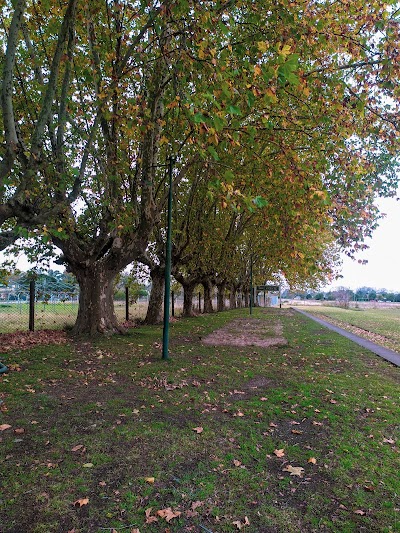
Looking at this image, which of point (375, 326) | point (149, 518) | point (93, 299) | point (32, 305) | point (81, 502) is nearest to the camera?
point (149, 518)

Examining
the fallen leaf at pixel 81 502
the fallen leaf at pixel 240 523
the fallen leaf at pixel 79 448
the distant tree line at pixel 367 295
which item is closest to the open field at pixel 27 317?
the fallen leaf at pixel 79 448

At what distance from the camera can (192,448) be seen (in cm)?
399

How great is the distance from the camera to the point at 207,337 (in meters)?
12.4

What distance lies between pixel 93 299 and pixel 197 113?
290 inches

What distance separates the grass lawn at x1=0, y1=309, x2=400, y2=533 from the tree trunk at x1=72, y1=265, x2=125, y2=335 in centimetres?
266

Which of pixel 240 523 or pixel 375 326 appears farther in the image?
pixel 375 326

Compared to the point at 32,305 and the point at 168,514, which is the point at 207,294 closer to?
the point at 32,305

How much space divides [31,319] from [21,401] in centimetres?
661

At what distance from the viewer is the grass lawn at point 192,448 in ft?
9.27

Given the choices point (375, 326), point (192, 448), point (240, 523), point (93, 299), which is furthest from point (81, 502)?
point (375, 326)

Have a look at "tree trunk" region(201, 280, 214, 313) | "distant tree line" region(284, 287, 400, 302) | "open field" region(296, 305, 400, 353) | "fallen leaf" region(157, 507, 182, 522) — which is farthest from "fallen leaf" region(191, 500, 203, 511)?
"distant tree line" region(284, 287, 400, 302)

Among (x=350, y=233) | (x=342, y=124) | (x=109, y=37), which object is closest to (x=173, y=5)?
(x=109, y=37)

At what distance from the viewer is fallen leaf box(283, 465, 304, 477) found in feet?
11.6

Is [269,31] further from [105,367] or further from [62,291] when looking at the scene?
[62,291]
